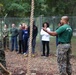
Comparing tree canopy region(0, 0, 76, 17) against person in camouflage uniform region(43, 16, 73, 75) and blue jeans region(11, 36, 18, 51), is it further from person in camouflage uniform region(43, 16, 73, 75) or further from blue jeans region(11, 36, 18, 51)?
person in camouflage uniform region(43, 16, 73, 75)

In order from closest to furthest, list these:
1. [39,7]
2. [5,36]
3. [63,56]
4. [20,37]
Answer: [63,56], [20,37], [5,36], [39,7]

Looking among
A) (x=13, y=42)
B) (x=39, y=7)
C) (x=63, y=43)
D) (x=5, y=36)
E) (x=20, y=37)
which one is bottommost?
(x=13, y=42)

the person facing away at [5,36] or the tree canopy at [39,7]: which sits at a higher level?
the tree canopy at [39,7]

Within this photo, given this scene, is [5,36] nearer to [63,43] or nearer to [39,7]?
→ [63,43]

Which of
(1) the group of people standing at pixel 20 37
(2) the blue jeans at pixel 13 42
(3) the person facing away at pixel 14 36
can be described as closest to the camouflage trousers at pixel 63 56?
(1) the group of people standing at pixel 20 37

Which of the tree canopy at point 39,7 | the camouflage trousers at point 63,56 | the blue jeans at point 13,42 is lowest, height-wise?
the blue jeans at point 13,42

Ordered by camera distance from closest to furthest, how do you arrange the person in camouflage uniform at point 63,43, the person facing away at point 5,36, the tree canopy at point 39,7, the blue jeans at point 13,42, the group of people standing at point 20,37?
1. the person in camouflage uniform at point 63,43
2. the group of people standing at point 20,37
3. the blue jeans at point 13,42
4. the person facing away at point 5,36
5. the tree canopy at point 39,7

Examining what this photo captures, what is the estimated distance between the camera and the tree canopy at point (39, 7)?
2728 cm

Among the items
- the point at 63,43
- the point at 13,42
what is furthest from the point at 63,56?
the point at 13,42

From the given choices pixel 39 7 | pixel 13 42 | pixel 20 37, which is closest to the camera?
pixel 20 37

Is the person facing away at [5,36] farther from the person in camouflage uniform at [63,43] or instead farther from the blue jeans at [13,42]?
the person in camouflage uniform at [63,43]

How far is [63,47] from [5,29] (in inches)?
396

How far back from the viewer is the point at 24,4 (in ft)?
90.4

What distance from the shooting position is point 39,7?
2927 centimetres
